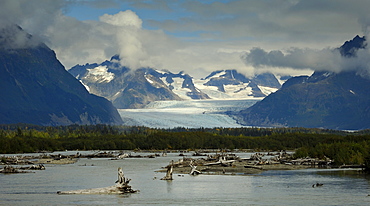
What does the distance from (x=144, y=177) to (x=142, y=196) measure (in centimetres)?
1863

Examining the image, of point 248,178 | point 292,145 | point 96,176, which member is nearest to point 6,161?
point 96,176

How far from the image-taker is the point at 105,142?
168 m

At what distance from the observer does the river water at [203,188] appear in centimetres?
4966

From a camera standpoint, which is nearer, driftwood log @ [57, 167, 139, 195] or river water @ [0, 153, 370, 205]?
river water @ [0, 153, 370, 205]

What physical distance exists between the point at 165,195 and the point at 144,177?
18.0 meters

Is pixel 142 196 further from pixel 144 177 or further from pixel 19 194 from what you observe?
pixel 144 177

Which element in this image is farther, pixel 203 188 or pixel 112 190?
pixel 203 188

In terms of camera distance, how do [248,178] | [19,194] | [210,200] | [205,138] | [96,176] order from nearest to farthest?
[210,200] → [19,194] → [248,178] → [96,176] → [205,138]

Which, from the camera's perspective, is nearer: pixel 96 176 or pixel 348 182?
pixel 348 182

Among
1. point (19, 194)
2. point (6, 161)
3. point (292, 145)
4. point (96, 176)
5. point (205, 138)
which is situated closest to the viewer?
point (19, 194)

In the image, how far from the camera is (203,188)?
58062 mm

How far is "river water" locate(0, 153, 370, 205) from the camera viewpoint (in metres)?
49.7

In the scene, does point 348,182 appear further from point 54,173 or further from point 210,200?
point 54,173

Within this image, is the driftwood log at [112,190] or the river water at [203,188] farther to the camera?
the driftwood log at [112,190]
